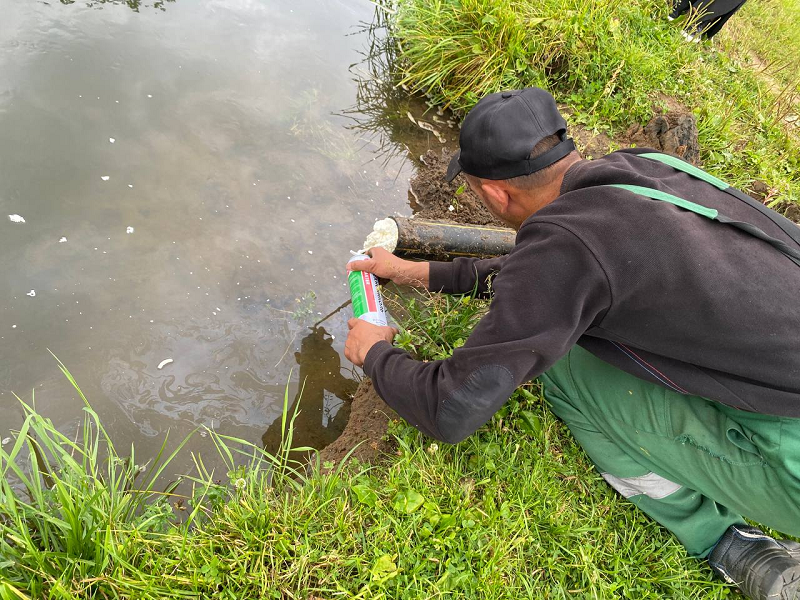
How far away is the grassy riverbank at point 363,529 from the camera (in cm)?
178

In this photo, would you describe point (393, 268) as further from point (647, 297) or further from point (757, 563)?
point (757, 563)

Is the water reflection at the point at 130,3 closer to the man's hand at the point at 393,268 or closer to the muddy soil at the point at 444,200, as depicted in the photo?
the muddy soil at the point at 444,200

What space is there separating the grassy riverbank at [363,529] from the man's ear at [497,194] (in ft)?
2.75

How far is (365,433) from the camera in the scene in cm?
265

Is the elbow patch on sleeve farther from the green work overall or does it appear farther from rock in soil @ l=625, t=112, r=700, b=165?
rock in soil @ l=625, t=112, r=700, b=165

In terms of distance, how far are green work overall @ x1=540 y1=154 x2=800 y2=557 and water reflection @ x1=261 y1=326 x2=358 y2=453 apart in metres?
1.21

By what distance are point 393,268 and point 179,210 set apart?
153cm

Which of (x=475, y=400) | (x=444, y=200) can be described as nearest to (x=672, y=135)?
(x=444, y=200)

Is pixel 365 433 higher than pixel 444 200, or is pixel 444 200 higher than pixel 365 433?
pixel 444 200

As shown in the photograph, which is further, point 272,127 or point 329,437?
point 272,127

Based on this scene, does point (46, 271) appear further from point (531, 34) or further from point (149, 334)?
point (531, 34)

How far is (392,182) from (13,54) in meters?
2.90

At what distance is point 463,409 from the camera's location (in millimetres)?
1880

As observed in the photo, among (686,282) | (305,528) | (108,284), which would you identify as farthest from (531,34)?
(305,528)
